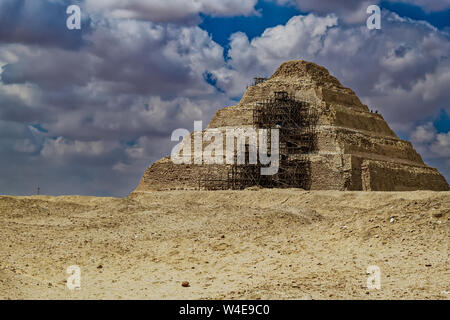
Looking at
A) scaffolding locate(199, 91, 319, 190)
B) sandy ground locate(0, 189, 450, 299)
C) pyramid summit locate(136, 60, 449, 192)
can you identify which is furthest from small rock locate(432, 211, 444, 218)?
scaffolding locate(199, 91, 319, 190)

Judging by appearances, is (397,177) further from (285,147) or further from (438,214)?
(438,214)

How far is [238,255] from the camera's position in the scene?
53.8ft

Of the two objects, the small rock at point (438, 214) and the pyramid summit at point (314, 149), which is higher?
the pyramid summit at point (314, 149)

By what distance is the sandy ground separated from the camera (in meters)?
12.4

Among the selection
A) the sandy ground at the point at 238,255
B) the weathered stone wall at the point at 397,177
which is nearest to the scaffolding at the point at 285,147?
the weathered stone wall at the point at 397,177

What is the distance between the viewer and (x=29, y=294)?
11953 mm

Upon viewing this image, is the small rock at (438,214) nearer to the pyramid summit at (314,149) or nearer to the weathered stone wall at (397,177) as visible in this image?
the pyramid summit at (314,149)

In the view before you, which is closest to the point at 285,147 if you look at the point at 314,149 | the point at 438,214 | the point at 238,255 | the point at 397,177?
the point at 314,149

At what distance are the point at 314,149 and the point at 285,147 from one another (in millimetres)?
2869

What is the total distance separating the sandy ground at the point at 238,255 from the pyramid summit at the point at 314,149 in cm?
2720

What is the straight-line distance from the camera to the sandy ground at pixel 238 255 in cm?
1238

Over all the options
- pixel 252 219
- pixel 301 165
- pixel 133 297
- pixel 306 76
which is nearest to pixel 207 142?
pixel 301 165
